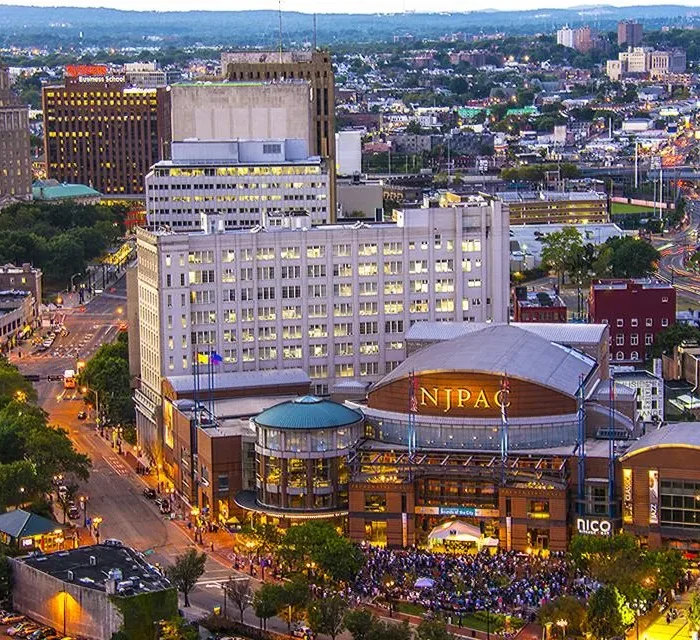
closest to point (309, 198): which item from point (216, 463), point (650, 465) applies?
point (216, 463)

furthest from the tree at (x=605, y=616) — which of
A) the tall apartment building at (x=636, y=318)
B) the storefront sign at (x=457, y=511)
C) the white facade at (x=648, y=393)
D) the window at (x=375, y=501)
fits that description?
the tall apartment building at (x=636, y=318)

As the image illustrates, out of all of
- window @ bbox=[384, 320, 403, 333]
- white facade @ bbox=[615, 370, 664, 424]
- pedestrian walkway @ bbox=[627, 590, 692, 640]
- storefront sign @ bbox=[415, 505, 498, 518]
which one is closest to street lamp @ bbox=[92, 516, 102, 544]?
storefront sign @ bbox=[415, 505, 498, 518]

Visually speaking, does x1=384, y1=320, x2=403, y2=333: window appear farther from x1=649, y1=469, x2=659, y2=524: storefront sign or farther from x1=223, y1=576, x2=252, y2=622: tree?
x1=223, y1=576, x2=252, y2=622: tree

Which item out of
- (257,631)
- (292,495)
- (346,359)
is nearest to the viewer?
(257,631)

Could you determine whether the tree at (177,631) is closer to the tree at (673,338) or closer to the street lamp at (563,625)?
the street lamp at (563,625)

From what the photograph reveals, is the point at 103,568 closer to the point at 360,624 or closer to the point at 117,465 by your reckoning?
the point at 360,624

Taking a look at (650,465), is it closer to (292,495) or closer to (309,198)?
(292,495)

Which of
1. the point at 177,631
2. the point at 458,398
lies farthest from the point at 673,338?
the point at 177,631
